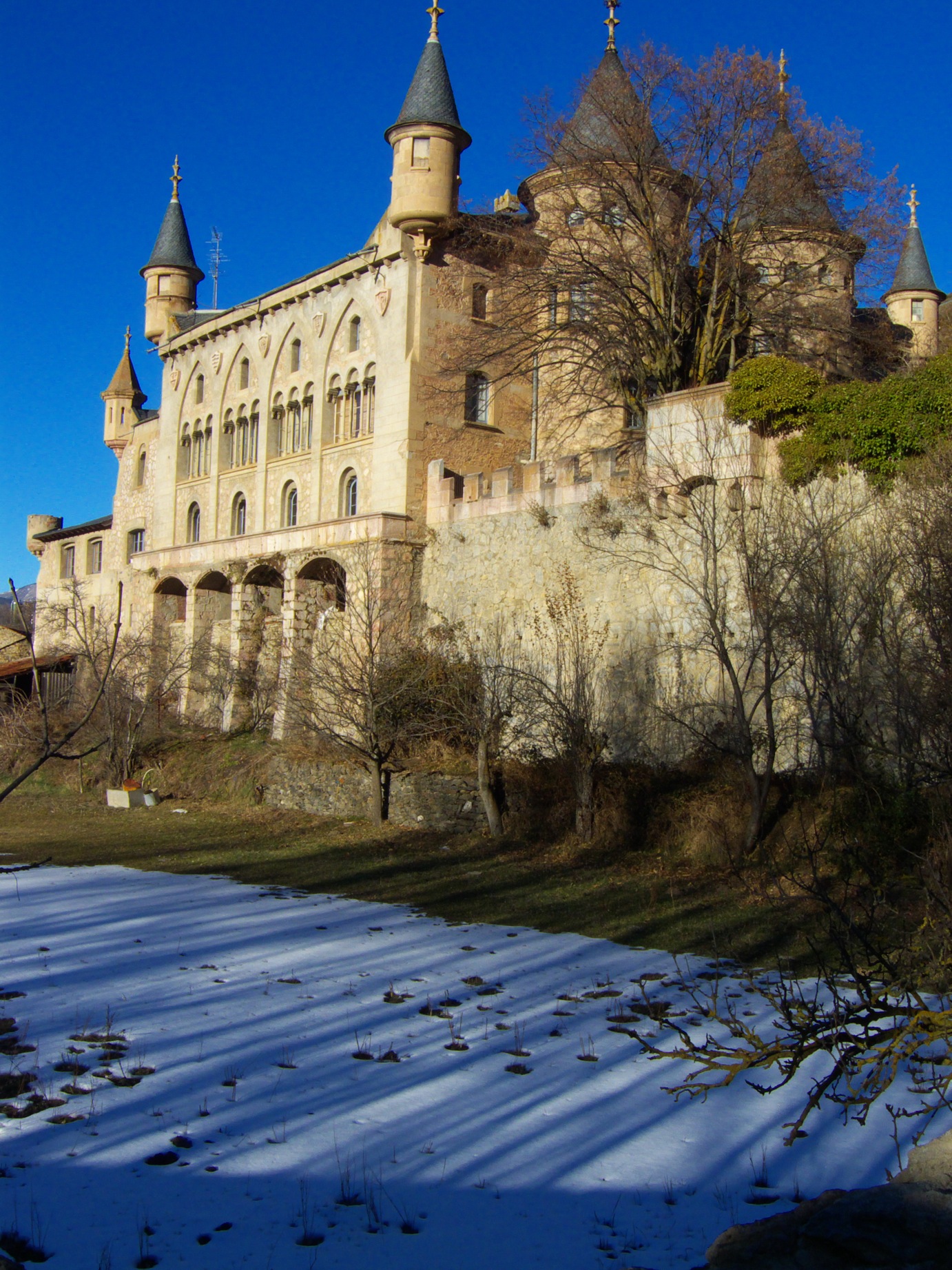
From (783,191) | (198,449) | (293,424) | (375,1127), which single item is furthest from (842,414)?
(198,449)

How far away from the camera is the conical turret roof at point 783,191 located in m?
20.5

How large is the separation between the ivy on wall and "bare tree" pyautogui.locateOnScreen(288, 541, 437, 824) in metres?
7.33

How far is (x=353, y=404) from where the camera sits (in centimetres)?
2811

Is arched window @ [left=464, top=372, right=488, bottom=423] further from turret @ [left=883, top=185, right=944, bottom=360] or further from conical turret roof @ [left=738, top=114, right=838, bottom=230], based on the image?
turret @ [left=883, top=185, right=944, bottom=360]

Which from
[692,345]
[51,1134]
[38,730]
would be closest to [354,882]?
[51,1134]

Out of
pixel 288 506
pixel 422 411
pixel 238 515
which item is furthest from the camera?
pixel 238 515

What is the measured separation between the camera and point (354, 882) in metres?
15.4

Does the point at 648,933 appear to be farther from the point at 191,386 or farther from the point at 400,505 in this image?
the point at 191,386

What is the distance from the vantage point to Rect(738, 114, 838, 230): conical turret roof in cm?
2045

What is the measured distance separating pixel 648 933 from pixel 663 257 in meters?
14.4

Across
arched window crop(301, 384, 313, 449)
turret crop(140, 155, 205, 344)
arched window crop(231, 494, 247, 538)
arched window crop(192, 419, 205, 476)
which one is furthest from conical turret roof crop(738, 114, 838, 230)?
turret crop(140, 155, 205, 344)

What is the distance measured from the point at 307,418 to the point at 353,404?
7.70 ft

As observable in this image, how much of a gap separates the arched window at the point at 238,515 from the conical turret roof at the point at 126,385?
1239cm

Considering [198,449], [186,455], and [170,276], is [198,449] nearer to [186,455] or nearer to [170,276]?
[186,455]
